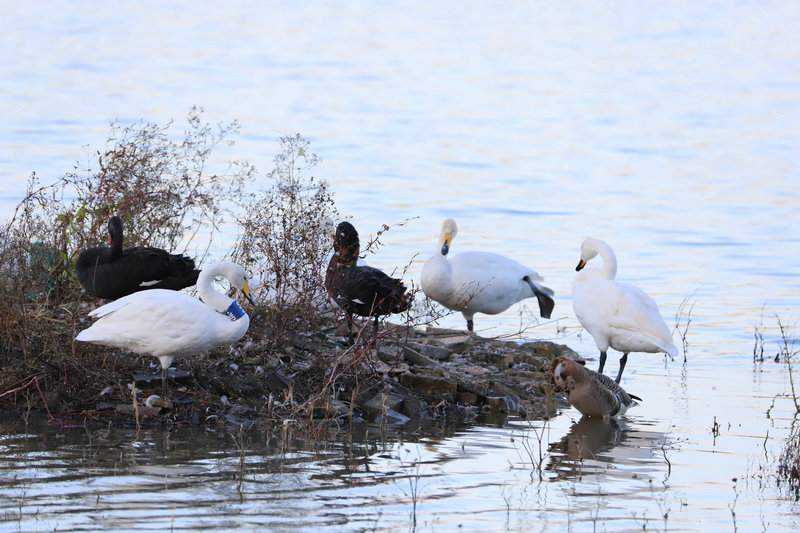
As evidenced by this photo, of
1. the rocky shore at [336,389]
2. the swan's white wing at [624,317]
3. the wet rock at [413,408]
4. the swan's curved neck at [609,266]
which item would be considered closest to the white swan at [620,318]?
the swan's white wing at [624,317]

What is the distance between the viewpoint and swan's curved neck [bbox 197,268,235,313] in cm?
1005

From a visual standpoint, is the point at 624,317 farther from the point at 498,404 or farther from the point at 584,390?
the point at 498,404

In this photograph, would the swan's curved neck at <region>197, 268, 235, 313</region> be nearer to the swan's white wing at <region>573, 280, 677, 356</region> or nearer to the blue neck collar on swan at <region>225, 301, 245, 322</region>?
the blue neck collar on swan at <region>225, 301, 245, 322</region>

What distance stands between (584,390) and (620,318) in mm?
1696

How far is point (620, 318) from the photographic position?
12203mm

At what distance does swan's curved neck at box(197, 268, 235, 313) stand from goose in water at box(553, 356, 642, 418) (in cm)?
293

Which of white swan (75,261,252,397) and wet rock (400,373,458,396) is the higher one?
white swan (75,261,252,397)

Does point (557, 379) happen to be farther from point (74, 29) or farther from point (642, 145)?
point (74, 29)

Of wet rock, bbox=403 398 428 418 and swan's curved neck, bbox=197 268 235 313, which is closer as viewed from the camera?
swan's curved neck, bbox=197 268 235 313

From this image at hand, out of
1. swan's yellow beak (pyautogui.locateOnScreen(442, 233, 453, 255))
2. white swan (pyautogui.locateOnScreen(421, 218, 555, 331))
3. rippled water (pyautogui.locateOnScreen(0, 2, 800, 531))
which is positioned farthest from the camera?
swan's yellow beak (pyautogui.locateOnScreen(442, 233, 453, 255))

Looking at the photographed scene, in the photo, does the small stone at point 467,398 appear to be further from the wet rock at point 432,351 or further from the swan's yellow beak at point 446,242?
the swan's yellow beak at point 446,242

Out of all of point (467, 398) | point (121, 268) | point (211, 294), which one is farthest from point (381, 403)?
point (121, 268)

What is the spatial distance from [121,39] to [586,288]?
103ft

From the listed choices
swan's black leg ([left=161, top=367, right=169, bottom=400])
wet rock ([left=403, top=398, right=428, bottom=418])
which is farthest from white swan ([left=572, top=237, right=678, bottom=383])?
swan's black leg ([left=161, top=367, right=169, bottom=400])
